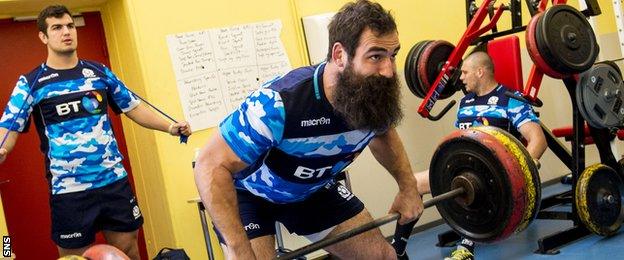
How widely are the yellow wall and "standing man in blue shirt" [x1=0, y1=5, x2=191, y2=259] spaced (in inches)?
33.5

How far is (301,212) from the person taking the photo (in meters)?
2.34

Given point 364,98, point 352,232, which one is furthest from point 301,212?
point 364,98

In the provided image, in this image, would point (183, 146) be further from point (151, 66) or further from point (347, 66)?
point (347, 66)

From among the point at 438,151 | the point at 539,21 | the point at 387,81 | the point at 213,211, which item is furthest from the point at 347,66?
the point at 539,21

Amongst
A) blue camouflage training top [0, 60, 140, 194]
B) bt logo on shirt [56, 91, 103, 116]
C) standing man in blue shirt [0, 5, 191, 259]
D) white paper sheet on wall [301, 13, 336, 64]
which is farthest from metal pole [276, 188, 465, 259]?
white paper sheet on wall [301, 13, 336, 64]

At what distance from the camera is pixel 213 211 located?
6.06ft

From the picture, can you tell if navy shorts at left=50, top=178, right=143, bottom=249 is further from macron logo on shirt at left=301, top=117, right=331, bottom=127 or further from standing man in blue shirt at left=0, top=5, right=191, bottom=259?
macron logo on shirt at left=301, top=117, right=331, bottom=127

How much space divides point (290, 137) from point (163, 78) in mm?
1973

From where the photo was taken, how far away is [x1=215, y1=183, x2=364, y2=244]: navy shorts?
2.29 metres

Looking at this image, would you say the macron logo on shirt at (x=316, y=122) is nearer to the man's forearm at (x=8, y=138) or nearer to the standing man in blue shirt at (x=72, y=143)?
the standing man in blue shirt at (x=72, y=143)

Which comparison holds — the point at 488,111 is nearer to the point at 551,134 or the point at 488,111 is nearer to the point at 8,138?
the point at 551,134

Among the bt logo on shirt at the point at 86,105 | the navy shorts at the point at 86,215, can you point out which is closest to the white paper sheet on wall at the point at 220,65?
the bt logo on shirt at the point at 86,105

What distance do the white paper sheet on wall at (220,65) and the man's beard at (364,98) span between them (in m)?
2.02

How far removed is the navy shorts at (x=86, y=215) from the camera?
2.79m
